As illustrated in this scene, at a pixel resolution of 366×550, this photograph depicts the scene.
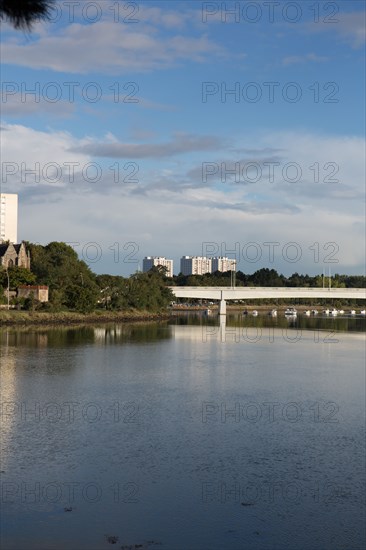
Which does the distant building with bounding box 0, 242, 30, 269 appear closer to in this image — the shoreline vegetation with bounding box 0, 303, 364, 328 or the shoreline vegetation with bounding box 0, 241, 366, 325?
the shoreline vegetation with bounding box 0, 241, 366, 325

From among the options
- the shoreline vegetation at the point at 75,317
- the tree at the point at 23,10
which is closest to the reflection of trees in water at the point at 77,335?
the shoreline vegetation at the point at 75,317

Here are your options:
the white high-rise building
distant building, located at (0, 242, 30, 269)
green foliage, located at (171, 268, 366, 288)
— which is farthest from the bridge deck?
the white high-rise building

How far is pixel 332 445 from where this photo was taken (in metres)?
17.7

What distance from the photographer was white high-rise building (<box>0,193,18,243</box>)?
134 m

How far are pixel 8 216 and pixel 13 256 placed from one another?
189ft

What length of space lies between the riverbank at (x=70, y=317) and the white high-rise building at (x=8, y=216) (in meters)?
61.6

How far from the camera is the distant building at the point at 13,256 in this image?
79.3 metres

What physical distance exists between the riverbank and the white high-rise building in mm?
61594

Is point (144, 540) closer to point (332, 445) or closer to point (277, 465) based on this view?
point (277, 465)

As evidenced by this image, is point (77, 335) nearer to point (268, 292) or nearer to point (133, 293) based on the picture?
point (133, 293)

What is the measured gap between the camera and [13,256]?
264 feet

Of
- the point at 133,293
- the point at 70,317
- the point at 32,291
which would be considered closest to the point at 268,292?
the point at 133,293

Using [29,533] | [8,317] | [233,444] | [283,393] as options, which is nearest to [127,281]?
[8,317]

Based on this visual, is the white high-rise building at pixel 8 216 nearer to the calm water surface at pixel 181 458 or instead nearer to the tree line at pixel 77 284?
the tree line at pixel 77 284
